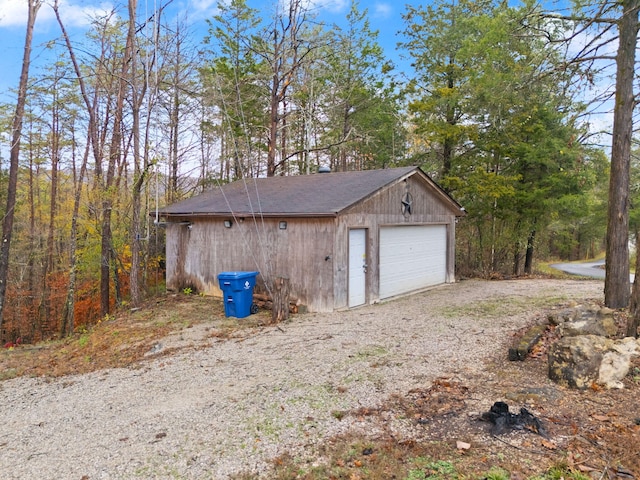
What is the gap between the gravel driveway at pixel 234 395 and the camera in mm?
3748

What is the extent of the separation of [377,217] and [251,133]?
10555mm

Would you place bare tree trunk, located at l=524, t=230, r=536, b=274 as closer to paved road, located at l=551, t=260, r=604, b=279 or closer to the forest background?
the forest background

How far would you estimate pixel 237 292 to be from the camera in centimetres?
927

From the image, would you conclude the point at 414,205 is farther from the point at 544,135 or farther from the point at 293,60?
the point at 293,60

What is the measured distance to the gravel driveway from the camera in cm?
375

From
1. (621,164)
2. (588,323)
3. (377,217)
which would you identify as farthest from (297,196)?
(588,323)

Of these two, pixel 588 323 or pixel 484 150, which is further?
pixel 484 150

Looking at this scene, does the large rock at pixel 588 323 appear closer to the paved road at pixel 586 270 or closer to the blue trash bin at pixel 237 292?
the blue trash bin at pixel 237 292

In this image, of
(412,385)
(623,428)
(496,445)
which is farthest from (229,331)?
(623,428)

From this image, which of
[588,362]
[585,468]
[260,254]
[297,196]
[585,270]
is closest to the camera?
[585,468]

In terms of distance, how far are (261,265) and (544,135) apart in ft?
37.4

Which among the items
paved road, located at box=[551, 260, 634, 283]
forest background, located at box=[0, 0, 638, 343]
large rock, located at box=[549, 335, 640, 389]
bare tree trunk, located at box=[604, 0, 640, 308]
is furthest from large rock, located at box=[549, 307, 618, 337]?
paved road, located at box=[551, 260, 634, 283]

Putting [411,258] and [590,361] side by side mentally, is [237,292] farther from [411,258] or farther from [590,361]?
[590,361]

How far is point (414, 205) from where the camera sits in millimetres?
11992
